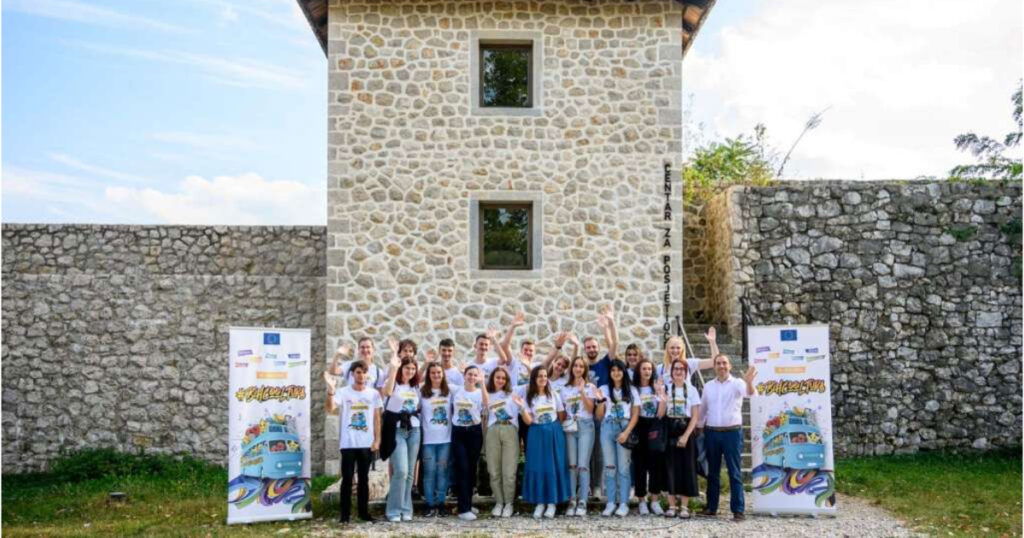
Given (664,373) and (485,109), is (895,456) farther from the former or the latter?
(485,109)

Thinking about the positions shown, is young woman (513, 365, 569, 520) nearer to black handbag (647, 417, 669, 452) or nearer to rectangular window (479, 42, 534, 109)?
black handbag (647, 417, 669, 452)

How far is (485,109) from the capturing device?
1280 cm

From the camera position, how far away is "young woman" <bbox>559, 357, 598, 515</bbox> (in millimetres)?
9414

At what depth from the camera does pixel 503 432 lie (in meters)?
9.43

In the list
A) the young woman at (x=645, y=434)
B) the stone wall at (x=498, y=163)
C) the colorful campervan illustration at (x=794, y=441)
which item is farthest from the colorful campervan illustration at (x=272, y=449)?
the colorful campervan illustration at (x=794, y=441)

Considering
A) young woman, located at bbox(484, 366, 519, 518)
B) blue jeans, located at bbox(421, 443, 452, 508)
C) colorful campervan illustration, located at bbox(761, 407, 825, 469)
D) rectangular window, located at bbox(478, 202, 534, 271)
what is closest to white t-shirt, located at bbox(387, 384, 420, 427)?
blue jeans, located at bbox(421, 443, 452, 508)

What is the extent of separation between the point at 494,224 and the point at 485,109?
4.79ft

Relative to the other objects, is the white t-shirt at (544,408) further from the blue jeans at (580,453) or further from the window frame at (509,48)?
the window frame at (509,48)

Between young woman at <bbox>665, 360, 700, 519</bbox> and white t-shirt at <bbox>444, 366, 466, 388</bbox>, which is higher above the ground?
white t-shirt at <bbox>444, 366, 466, 388</bbox>

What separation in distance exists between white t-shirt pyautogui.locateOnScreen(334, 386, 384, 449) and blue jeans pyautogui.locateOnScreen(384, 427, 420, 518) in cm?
27

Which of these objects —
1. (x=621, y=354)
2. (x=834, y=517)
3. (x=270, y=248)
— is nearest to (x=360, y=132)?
(x=270, y=248)

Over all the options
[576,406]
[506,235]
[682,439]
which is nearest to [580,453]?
[576,406]

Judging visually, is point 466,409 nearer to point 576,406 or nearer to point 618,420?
point 576,406

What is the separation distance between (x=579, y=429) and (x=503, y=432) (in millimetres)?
717
